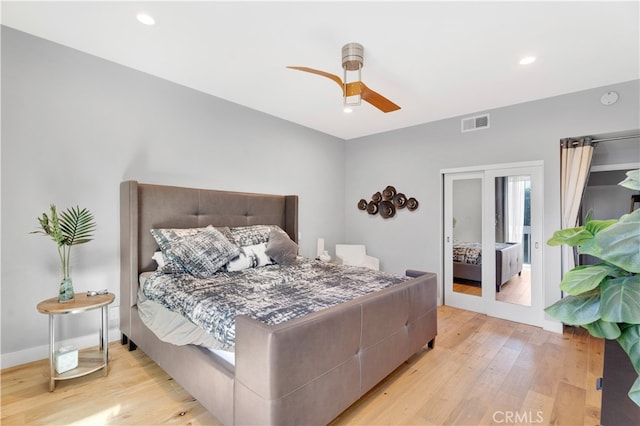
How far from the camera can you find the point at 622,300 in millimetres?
654

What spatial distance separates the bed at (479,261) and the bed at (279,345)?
1.60m

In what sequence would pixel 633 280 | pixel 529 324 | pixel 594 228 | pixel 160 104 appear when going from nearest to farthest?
1. pixel 633 280
2. pixel 594 228
3. pixel 160 104
4. pixel 529 324

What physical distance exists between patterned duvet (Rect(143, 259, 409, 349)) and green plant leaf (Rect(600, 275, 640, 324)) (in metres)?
1.35

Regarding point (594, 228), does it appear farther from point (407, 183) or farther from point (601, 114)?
point (407, 183)

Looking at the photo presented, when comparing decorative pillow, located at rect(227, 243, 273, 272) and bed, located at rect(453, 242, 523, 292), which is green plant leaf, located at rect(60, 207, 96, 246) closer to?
decorative pillow, located at rect(227, 243, 273, 272)

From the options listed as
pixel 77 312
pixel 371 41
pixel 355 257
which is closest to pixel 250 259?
pixel 77 312

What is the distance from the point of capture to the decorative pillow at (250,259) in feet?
9.54

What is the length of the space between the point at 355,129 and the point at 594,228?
14.0 ft

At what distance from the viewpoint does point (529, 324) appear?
3.49m

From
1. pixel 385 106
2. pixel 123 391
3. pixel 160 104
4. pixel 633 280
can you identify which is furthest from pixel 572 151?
pixel 123 391

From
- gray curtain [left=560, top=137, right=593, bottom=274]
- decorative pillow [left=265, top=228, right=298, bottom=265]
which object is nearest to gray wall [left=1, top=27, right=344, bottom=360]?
decorative pillow [left=265, top=228, right=298, bottom=265]

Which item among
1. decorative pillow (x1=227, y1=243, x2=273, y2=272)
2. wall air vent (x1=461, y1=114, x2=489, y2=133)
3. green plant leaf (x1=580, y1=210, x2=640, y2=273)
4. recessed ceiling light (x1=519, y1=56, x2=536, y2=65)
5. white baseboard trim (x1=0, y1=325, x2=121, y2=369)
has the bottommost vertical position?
white baseboard trim (x1=0, y1=325, x2=121, y2=369)

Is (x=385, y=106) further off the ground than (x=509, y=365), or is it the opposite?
(x=385, y=106)

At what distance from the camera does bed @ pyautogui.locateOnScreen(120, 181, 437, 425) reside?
1403 mm
